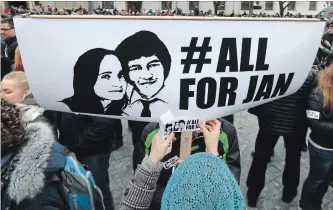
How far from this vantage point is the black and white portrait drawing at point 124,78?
1.26 metres

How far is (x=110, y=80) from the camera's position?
131cm

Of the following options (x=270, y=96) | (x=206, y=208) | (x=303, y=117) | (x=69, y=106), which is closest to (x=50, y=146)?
(x=69, y=106)

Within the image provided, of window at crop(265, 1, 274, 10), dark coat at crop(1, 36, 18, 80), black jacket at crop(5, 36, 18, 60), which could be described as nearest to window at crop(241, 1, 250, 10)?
window at crop(265, 1, 274, 10)

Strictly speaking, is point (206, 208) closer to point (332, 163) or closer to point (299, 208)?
point (332, 163)

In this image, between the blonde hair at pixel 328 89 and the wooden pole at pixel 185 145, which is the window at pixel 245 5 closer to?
the blonde hair at pixel 328 89

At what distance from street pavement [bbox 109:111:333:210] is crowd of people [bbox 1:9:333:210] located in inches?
4.9

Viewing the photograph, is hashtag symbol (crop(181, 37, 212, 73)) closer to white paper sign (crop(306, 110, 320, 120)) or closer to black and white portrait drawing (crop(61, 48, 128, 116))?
black and white portrait drawing (crop(61, 48, 128, 116))

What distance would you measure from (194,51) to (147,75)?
0.22 meters

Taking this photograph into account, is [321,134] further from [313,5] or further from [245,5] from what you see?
[313,5]

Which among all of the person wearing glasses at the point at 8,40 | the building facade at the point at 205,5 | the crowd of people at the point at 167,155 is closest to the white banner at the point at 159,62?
the crowd of people at the point at 167,155

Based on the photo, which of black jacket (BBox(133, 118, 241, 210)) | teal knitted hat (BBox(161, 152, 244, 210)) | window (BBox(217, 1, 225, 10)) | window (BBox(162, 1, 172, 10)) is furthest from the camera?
window (BBox(162, 1, 172, 10))

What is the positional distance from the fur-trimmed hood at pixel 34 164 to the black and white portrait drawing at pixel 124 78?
0.18 metres

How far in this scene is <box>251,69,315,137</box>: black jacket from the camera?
7.91 feet

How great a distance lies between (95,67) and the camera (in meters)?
1.28
